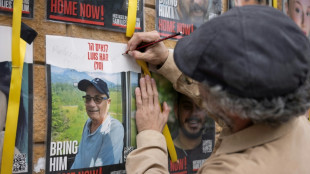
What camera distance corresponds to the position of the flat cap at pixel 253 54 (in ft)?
2.48

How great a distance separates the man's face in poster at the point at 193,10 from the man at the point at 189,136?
357mm

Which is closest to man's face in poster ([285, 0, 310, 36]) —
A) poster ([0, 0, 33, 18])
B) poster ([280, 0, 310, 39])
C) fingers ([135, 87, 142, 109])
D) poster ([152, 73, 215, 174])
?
poster ([280, 0, 310, 39])

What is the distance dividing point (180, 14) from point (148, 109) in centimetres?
46

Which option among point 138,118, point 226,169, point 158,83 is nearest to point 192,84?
point 158,83

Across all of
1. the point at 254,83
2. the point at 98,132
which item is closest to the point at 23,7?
the point at 98,132

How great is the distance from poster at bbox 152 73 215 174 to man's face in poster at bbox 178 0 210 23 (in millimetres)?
316

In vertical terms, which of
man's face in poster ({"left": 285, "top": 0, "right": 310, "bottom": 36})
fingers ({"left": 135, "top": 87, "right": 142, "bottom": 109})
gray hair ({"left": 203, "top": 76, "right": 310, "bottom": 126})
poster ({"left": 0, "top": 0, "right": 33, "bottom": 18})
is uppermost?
man's face in poster ({"left": 285, "top": 0, "right": 310, "bottom": 36})

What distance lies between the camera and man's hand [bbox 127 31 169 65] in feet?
3.96

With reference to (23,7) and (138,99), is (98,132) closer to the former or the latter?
(138,99)

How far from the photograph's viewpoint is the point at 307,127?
3.38 feet

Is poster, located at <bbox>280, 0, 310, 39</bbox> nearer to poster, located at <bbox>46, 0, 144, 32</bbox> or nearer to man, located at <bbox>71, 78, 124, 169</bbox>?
poster, located at <bbox>46, 0, 144, 32</bbox>

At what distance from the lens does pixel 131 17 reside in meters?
1.26

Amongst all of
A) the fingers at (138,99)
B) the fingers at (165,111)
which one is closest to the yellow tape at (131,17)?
the fingers at (138,99)

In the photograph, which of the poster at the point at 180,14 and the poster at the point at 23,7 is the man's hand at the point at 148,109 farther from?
the poster at the point at 23,7
